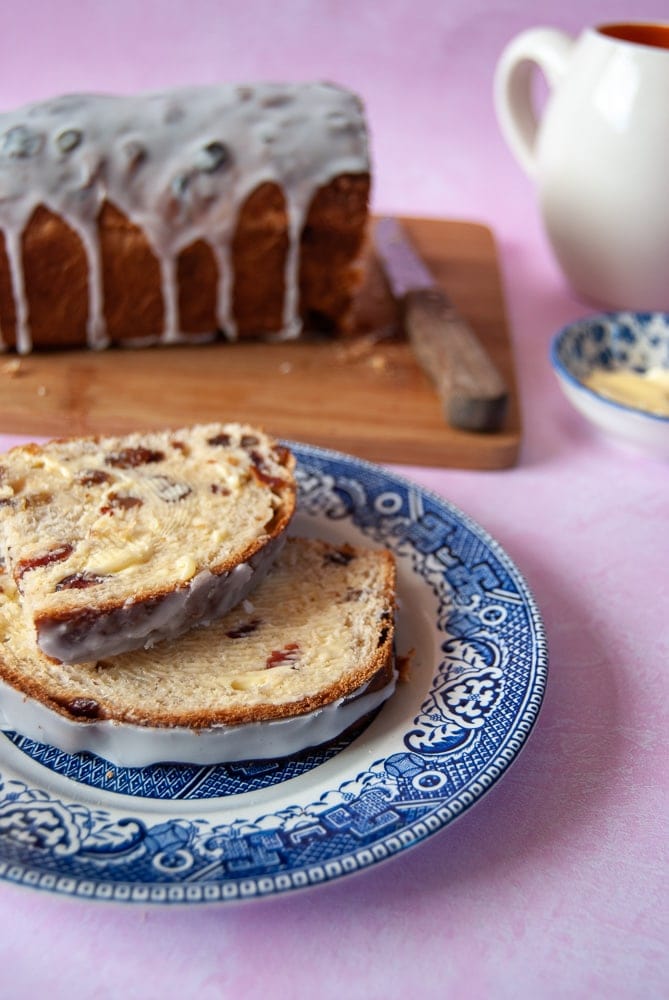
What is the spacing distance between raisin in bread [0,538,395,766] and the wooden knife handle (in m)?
0.88

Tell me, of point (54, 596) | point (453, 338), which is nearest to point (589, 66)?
point (453, 338)

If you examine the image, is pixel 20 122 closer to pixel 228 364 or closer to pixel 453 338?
pixel 228 364

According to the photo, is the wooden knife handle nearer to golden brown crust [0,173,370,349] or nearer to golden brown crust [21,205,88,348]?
golden brown crust [0,173,370,349]

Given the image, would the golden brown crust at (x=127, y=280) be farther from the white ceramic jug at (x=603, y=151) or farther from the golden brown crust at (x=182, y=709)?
the golden brown crust at (x=182, y=709)

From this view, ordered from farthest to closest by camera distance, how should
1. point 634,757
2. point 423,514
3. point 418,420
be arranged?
point 418,420 < point 423,514 < point 634,757

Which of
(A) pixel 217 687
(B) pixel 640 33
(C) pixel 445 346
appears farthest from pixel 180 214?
(A) pixel 217 687

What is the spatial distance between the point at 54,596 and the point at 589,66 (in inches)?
88.8

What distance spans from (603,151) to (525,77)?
54 centimetres

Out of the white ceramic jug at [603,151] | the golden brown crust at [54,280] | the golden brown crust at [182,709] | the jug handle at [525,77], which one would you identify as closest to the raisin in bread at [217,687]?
the golden brown crust at [182,709]

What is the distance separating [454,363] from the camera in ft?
8.55

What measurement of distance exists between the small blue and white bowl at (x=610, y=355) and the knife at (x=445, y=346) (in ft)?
0.60

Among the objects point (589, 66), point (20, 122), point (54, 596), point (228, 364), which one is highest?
point (589, 66)

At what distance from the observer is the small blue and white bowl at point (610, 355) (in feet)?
8.27

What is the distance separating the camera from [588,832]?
1.54 metres
